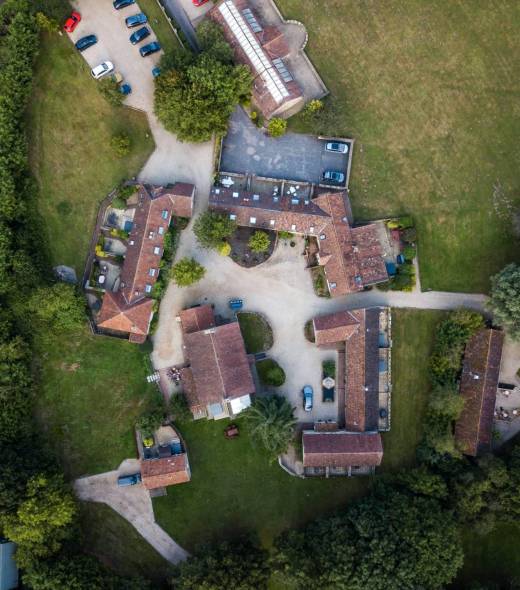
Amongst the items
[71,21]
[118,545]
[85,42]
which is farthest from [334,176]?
[118,545]

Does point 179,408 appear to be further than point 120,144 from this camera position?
No

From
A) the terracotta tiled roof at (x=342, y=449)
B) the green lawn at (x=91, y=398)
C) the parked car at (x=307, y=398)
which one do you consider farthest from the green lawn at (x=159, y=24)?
the terracotta tiled roof at (x=342, y=449)

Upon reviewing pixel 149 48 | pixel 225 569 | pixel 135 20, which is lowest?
pixel 225 569

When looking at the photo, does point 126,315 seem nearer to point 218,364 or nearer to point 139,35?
point 218,364

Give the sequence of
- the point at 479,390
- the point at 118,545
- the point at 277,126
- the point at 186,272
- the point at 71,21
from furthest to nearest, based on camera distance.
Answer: the point at 71,21 < the point at 118,545 < the point at 479,390 < the point at 277,126 < the point at 186,272

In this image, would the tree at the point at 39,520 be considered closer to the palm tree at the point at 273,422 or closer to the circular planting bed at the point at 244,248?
the palm tree at the point at 273,422

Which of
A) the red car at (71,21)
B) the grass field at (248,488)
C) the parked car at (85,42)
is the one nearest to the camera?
the grass field at (248,488)

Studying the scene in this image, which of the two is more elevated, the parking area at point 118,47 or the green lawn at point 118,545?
the parking area at point 118,47
